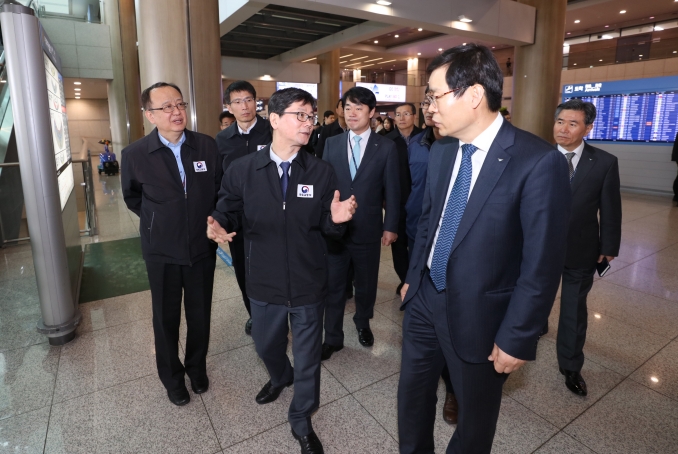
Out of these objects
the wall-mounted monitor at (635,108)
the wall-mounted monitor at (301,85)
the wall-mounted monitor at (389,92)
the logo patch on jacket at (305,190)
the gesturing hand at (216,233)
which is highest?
the wall-mounted monitor at (389,92)

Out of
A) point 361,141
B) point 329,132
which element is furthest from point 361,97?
point 329,132

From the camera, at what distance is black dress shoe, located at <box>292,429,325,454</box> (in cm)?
205

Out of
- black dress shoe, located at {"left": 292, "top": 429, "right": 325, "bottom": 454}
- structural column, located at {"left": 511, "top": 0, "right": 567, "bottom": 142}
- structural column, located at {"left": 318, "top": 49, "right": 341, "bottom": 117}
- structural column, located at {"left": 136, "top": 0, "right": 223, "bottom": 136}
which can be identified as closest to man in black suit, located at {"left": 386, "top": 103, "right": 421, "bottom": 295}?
black dress shoe, located at {"left": 292, "top": 429, "right": 325, "bottom": 454}

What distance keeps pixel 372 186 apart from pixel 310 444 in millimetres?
1701

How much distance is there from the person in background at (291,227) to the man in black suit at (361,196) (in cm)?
86

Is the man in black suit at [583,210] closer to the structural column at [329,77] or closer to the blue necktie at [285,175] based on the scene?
the blue necktie at [285,175]

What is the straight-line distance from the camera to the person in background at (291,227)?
2.01 meters

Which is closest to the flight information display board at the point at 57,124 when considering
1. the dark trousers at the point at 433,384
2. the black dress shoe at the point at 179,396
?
the black dress shoe at the point at 179,396

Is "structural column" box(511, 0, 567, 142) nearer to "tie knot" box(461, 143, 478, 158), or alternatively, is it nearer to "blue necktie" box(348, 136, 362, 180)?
"blue necktie" box(348, 136, 362, 180)

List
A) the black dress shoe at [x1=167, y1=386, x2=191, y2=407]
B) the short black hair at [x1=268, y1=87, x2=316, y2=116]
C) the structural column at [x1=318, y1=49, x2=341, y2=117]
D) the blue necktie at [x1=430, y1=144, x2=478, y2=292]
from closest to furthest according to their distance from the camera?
the blue necktie at [x1=430, y1=144, x2=478, y2=292] → the short black hair at [x1=268, y1=87, x2=316, y2=116] → the black dress shoe at [x1=167, y1=386, x2=191, y2=407] → the structural column at [x1=318, y1=49, x2=341, y2=117]

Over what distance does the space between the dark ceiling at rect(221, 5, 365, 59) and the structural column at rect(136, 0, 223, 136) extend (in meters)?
5.73

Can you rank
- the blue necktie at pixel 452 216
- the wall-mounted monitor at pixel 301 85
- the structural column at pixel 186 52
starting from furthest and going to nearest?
the wall-mounted monitor at pixel 301 85, the structural column at pixel 186 52, the blue necktie at pixel 452 216

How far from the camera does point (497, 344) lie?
143cm

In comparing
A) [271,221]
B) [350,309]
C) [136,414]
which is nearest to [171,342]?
[136,414]
